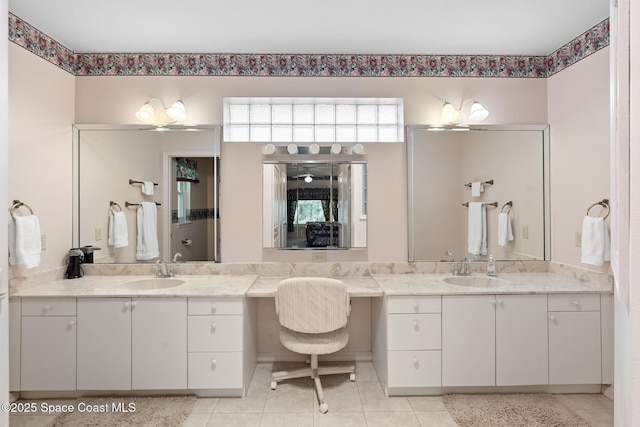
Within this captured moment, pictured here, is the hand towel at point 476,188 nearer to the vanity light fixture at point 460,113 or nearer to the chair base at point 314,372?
the vanity light fixture at point 460,113

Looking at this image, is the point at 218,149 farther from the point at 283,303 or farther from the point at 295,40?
the point at 283,303

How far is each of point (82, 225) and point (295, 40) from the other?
7.17 feet

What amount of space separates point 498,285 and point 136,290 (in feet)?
8.34

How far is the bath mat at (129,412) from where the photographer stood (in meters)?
2.12

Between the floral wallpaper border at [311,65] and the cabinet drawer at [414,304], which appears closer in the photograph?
the cabinet drawer at [414,304]

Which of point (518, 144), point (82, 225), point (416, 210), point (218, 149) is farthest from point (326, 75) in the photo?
point (82, 225)

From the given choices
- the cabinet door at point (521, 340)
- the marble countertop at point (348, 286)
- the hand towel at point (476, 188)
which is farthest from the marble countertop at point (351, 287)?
the hand towel at point (476, 188)

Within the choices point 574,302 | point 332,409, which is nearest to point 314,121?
point 332,409

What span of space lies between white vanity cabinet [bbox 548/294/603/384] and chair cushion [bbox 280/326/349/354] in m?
1.37

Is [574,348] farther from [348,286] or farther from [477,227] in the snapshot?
[348,286]

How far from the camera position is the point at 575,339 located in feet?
7.73

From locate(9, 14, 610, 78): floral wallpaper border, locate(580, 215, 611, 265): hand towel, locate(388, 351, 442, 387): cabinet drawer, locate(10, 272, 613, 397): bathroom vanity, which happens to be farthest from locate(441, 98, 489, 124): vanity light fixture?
locate(388, 351, 442, 387): cabinet drawer

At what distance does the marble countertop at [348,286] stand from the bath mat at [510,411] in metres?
0.70

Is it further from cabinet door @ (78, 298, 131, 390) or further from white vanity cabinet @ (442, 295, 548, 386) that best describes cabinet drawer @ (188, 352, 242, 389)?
white vanity cabinet @ (442, 295, 548, 386)
